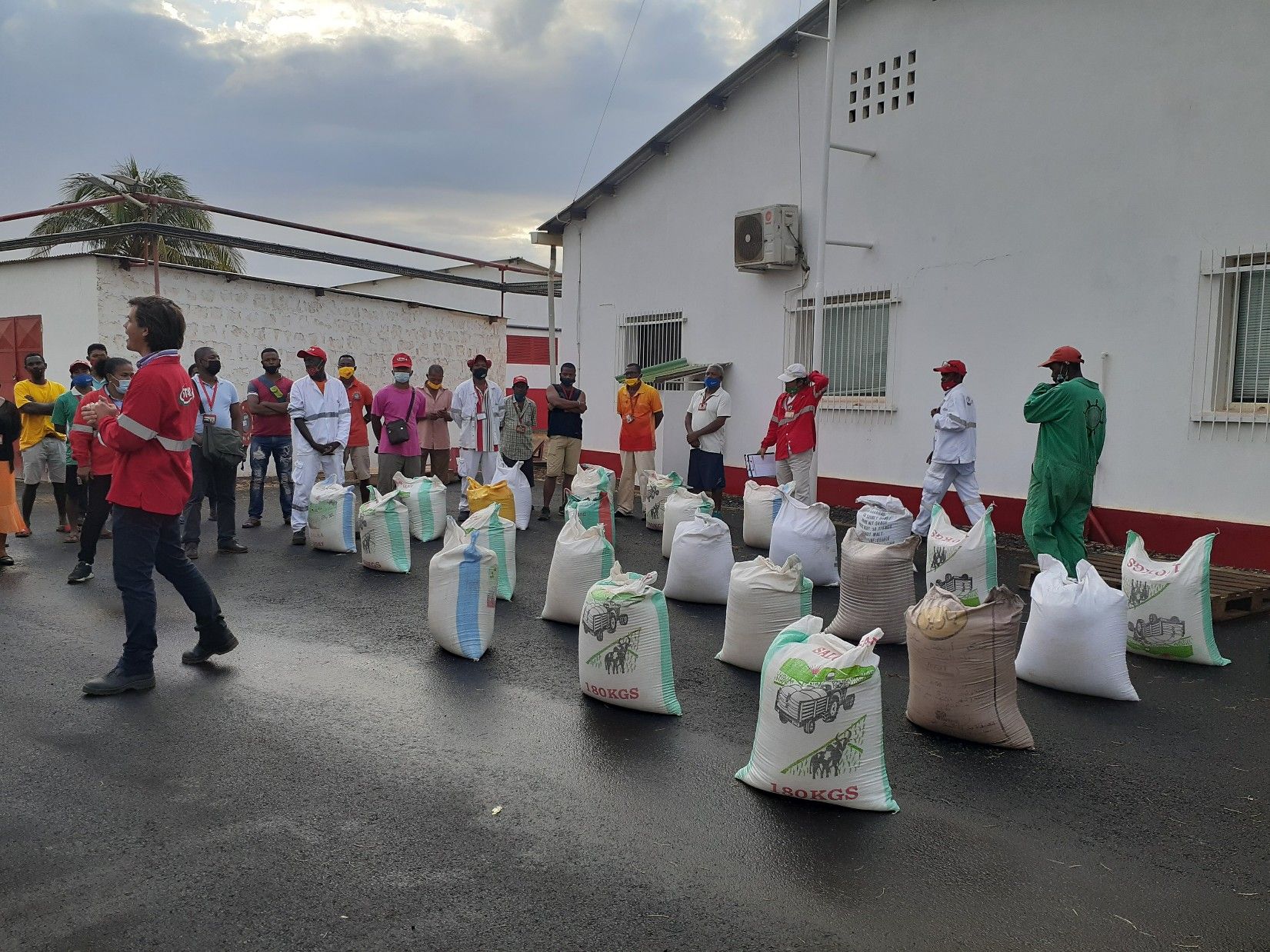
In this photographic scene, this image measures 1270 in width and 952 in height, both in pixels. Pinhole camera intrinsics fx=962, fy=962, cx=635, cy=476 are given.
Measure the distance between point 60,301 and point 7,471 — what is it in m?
7.00

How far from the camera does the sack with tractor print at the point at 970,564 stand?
20.8 feet

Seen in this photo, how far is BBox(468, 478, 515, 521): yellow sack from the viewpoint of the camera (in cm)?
893

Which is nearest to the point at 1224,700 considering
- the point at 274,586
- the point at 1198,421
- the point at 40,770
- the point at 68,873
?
the point at 1198,421

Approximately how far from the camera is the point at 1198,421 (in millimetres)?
8070

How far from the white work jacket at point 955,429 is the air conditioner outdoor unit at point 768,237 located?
335 centimetres

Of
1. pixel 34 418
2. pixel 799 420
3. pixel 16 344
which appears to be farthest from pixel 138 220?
pixel 799 420

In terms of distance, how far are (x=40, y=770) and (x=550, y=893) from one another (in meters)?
2.34

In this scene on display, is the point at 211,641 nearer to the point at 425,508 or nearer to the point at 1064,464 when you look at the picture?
the point at 425,508

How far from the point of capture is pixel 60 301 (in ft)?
45.2

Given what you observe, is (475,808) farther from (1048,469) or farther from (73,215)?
(73,215)

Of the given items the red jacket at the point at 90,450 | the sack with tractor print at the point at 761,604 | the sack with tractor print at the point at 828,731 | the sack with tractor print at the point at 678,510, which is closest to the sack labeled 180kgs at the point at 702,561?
the sack with tractor print at the point at 678,510

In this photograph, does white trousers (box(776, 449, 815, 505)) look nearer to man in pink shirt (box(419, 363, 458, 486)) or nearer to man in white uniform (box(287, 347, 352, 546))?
man in pink shirt (box(419, 363, 458, 486))

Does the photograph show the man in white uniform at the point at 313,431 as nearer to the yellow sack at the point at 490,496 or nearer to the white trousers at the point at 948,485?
the yellow sack at the point at 490,496

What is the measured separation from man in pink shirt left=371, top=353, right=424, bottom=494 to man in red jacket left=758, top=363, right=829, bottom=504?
3.83 m
